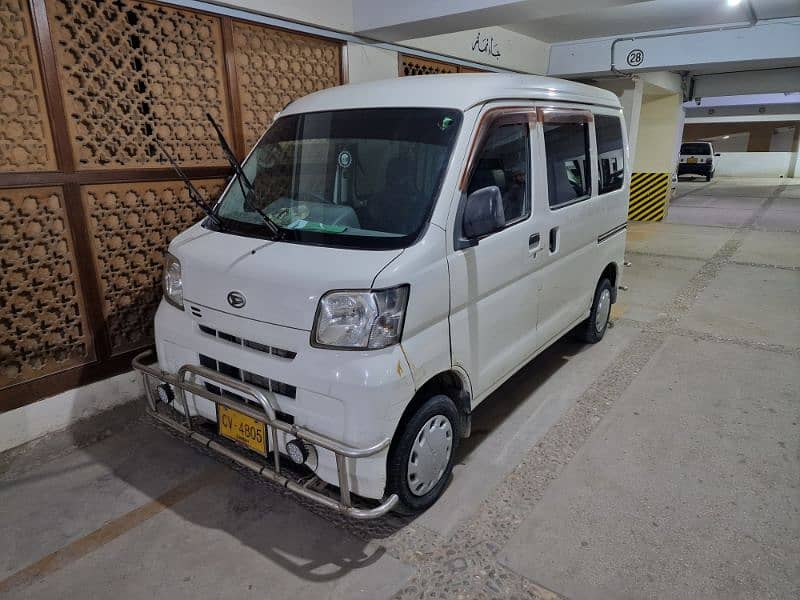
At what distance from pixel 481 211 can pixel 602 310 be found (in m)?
2.70

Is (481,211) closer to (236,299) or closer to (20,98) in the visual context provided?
(236,299)

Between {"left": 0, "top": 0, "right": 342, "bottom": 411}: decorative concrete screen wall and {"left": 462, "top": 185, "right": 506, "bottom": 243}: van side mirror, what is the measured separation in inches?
96.9

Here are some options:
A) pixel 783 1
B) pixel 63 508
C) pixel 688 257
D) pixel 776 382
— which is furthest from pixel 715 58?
pixel 63 508

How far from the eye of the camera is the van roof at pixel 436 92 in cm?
264

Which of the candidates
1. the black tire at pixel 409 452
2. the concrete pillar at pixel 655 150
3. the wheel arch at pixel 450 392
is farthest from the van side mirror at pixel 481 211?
the concrete pillar at pixel 655 150

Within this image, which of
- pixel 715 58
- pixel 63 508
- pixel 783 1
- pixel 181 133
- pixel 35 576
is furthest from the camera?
pixel 715 58

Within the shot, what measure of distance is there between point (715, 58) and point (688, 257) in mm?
2983

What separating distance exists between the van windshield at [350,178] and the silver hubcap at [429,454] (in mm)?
909

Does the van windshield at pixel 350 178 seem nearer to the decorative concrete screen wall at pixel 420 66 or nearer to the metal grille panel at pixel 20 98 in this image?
the metal grille panel at pixel 20 98

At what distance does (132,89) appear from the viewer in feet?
11.4

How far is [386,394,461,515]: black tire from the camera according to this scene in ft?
7.65

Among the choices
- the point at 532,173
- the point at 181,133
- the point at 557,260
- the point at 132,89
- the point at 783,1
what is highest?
the point at 783,1

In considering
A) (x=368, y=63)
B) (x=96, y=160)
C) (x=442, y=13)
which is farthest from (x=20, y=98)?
(x=442, y=13)

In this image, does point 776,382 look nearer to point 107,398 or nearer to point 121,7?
point 107,398
